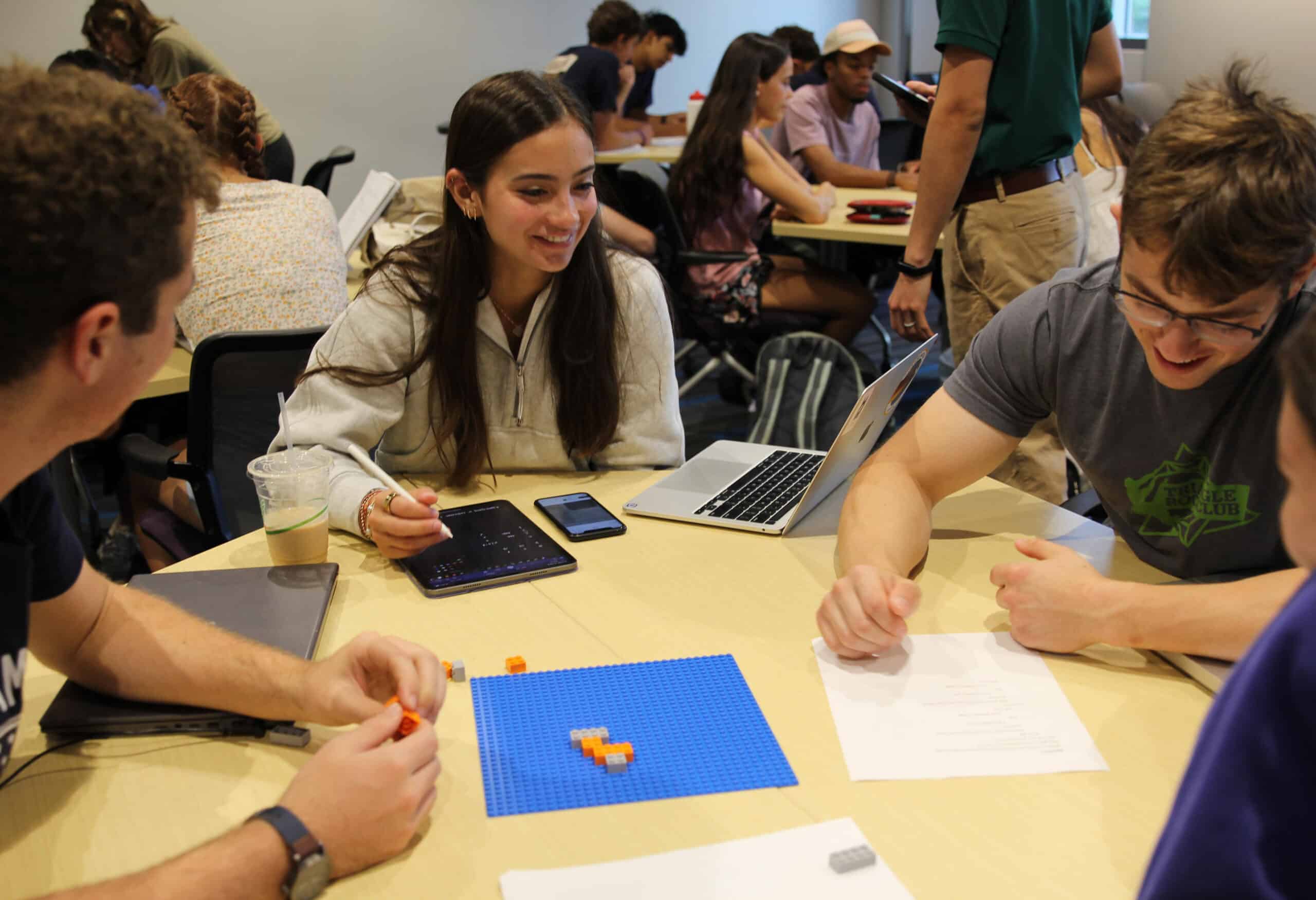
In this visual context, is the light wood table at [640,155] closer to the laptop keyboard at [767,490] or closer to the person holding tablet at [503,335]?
the person holding tablet at [503,335]

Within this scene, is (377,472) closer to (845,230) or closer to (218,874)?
(218,874)

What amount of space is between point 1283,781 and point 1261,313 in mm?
774

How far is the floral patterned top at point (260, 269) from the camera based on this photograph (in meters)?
2.37

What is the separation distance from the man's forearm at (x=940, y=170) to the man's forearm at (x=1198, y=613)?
4.78 ft

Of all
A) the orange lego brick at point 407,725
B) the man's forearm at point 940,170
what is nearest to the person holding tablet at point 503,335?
the orange lego brick at point 407,725

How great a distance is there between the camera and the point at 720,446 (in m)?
1.83

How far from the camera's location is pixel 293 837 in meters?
0.82

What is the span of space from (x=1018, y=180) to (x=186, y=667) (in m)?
2.07

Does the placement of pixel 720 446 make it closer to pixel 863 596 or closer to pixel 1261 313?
A: pixel 863 596

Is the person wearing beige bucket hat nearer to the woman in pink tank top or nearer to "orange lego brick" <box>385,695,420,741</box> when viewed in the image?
the woman in pink tank top

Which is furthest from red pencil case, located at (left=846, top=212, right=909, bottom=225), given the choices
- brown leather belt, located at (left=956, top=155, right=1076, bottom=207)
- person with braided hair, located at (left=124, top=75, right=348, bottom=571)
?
person with braided hair, located at (left=124, top=75, right=348, bottom=571)

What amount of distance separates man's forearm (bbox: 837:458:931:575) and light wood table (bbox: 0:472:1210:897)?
0.13 ft

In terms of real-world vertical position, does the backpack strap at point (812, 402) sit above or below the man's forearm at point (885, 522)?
below

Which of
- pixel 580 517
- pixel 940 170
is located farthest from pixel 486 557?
pixel 940 170
